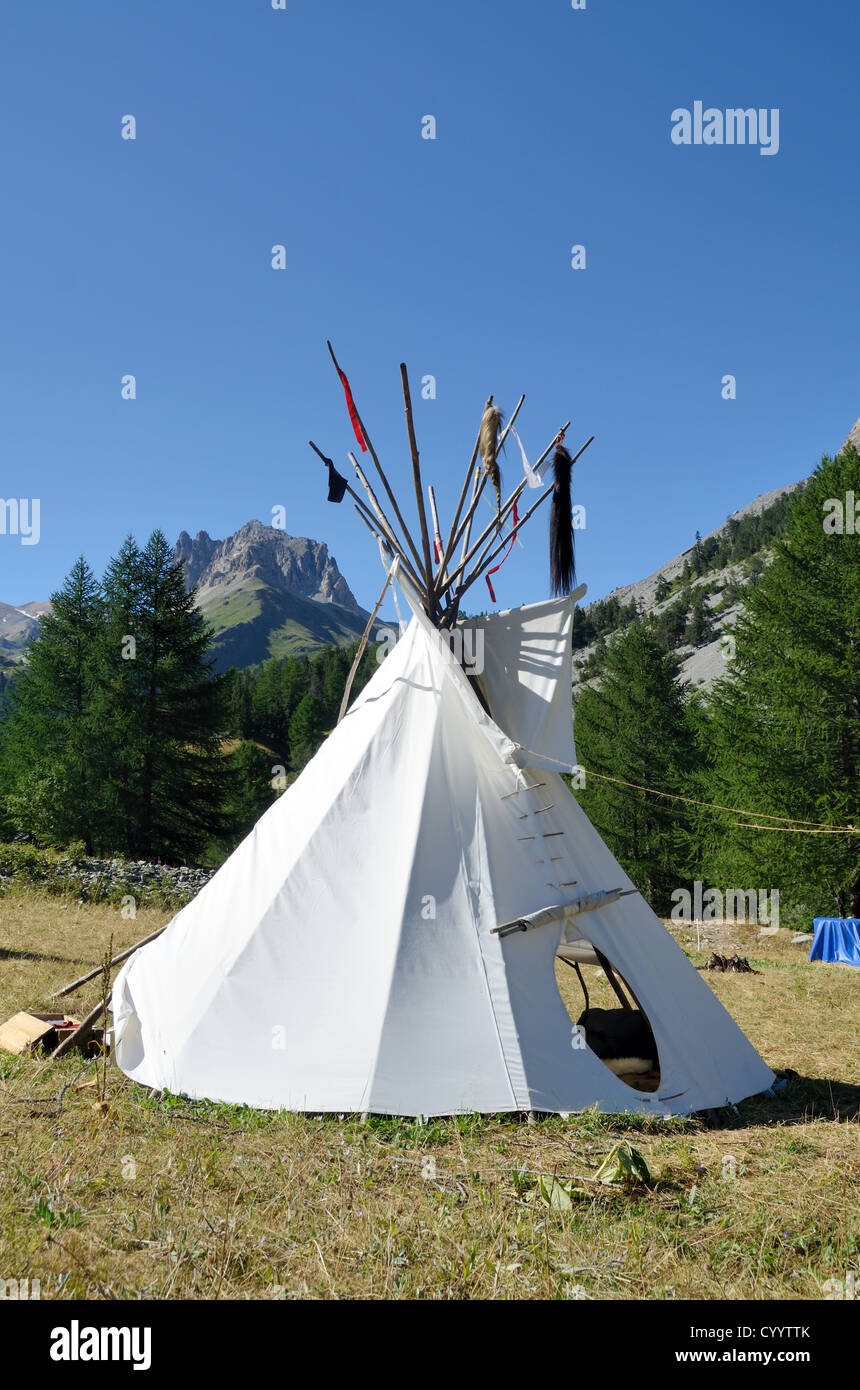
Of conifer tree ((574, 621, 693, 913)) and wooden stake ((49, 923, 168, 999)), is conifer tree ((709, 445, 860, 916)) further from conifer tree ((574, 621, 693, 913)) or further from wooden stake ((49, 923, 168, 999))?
wooden stake ((49, 923, 168, 999))

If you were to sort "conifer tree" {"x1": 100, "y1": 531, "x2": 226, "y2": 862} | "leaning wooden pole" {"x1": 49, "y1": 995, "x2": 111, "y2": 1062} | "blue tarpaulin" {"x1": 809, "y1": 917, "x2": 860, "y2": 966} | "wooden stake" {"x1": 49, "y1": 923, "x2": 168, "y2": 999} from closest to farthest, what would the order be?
"leaning wooden pole" {"x1": 49, "y1": 995, "x2": 111, "y2": 1062} → "wooden stake" {"x1": 49, "y1": 923, "x2": 168, "y2": 999} → "blue tarpaulin" {"x1": 809, "y1": 917, "x2": 860, "y2": 966} → "conifer tree" {"x1": 100, "y1": 531, "x2": 226, "y2": 862}

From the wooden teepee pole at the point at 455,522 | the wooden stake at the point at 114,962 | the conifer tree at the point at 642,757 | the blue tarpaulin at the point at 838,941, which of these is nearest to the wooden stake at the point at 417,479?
the wooden teepee pole at the point at 455,522

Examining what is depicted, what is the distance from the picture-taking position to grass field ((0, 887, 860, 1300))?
2965 mm

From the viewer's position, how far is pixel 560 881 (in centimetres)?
534

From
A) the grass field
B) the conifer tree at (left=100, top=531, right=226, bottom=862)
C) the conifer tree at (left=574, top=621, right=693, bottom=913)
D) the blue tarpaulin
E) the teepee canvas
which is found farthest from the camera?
the conifer tree at (left=574, top=621, right=693, bottom=913)

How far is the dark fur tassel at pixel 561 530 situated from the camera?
6191 millimetres

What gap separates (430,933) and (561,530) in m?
3.26

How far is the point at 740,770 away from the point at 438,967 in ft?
56.8

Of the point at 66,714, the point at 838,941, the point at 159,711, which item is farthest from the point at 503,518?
the point at 66,714

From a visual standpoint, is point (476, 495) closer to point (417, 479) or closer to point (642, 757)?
point (417, 479)

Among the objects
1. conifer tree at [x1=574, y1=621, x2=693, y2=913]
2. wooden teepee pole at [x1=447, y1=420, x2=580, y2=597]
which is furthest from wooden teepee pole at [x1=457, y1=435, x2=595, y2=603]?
conifer tree at [x1=574, y1=621, x2=693, y2=913]

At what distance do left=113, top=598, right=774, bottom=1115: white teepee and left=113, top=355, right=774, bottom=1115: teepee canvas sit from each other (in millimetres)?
13

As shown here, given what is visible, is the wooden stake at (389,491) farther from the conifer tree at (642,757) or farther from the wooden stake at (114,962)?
the conifer tree at (642,757)

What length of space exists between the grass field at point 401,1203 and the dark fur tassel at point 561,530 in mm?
3751
